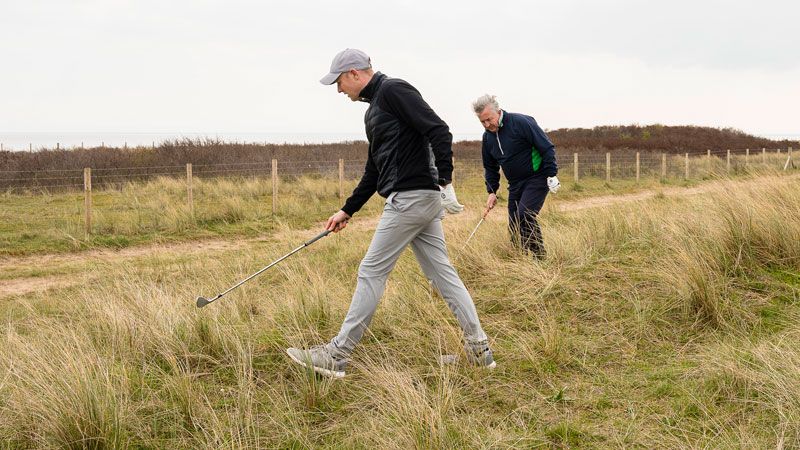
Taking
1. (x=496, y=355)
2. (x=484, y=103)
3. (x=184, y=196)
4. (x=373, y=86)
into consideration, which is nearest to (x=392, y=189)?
(x=373, y=86)

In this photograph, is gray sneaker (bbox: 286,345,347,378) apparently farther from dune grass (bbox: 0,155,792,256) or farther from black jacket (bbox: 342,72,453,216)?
dune grass (bbox: 0,155,792,256)

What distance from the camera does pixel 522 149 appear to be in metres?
6.33

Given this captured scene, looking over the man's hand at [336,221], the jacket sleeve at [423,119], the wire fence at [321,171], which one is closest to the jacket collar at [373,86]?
the jacket sleeve at [423,119]

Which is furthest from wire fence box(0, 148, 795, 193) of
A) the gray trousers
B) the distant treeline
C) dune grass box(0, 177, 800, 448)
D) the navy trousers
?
the gray trousers

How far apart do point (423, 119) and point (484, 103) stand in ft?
9.17

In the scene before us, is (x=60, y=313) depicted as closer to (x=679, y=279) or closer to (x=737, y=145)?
(x=679, y=279)

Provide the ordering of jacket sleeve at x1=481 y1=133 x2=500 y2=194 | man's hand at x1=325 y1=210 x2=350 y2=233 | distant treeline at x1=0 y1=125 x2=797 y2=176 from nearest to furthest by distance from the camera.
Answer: man's hand at x1=325 y1=210 x2=350 y2=233 → jacket sleeve at x1=481 y1=133 x2=500 y2=194 → distant treeline at x1=0 y1=125 x2=797 y2=176

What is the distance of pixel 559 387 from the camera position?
11.7 feet

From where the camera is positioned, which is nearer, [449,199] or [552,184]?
[449,199]

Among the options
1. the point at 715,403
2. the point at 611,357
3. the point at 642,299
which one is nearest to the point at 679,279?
the point at 642,299

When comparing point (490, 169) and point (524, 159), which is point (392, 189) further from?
point (490, 169)

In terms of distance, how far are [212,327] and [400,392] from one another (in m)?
1.61

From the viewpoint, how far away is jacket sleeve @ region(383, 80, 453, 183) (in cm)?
352

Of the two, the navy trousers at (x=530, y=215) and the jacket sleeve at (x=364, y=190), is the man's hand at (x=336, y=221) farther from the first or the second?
the navy trousers at (x=530, y=215)
